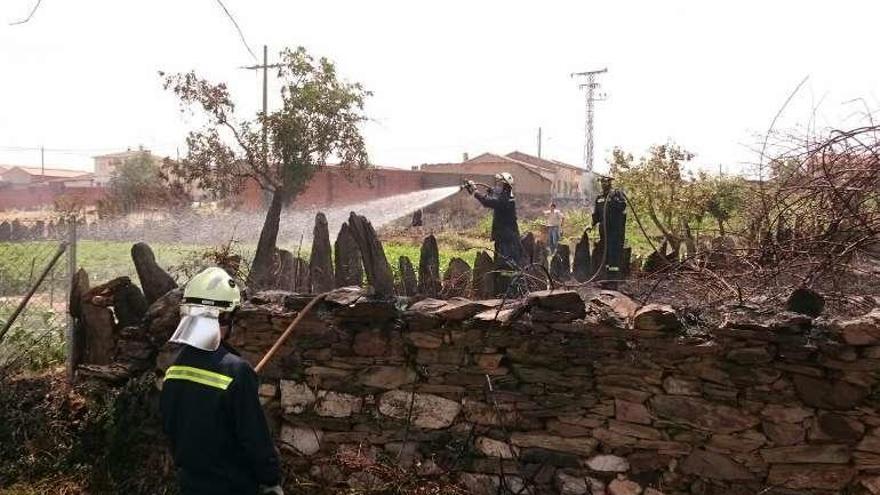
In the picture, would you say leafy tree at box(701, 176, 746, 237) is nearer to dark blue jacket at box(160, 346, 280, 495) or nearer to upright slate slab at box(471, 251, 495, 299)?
upright slate slab at box(471, 251, 495, 299)

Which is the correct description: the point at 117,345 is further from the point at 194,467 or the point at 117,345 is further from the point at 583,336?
the point at 583,336

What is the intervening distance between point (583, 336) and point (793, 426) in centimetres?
129

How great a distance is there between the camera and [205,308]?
3.07 metres

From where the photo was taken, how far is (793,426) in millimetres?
3980

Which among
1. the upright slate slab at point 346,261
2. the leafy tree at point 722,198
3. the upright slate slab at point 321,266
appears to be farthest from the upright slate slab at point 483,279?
the leafy tree at point 722,198

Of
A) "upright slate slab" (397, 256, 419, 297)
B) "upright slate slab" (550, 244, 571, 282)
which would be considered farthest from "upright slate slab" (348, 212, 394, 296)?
"upright slate slab" (550, 244, 571, 282)

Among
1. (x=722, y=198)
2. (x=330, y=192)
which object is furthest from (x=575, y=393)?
(x=330, y=192)

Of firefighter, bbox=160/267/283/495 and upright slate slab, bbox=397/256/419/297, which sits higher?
upright slate slab, bbox=397/256/419/297

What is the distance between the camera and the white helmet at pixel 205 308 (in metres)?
2.99

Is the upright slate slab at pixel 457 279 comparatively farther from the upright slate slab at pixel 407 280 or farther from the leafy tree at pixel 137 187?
the leafy tree at pixel 137 187

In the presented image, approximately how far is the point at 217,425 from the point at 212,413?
0.20 ft

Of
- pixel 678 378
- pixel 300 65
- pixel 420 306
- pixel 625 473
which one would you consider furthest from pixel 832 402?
pixel 300 65

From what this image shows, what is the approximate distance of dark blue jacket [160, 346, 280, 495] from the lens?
2928 millimetres

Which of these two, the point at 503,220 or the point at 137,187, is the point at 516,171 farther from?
the point at 503,220
